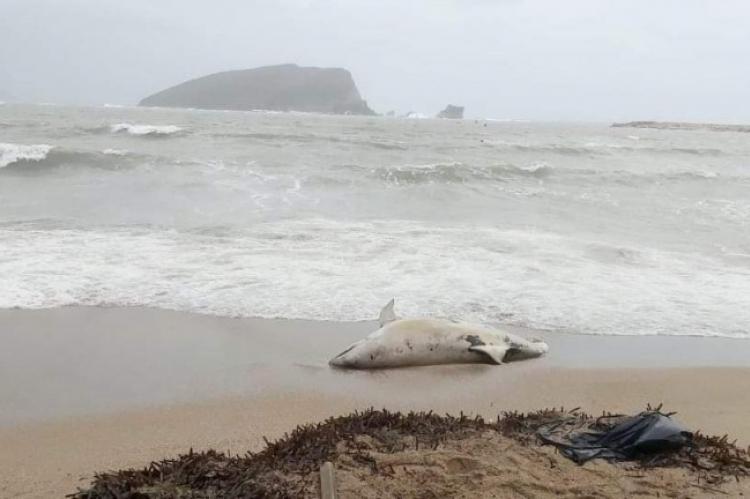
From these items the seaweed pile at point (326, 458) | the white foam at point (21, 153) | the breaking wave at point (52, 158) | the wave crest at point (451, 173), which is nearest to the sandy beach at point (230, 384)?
the seaweed pile at point (326, 458)

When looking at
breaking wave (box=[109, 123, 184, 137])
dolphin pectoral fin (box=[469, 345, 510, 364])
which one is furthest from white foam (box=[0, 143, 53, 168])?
dolphin pectoral fin (box=[469, 345, 510, 364])

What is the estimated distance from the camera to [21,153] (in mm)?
20094

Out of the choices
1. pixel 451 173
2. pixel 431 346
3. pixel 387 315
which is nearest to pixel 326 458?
pixel 431 346

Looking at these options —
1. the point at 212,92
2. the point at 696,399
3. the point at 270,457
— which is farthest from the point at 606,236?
the point at 212,92

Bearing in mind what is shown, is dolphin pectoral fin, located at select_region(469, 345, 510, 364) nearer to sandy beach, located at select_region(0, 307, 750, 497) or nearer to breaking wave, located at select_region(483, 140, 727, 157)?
sandy beach, located at select_region(0, 307, 750, 497)

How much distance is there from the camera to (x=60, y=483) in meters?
3.45

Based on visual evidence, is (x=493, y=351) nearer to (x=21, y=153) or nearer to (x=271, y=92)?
(x=21, y=153)

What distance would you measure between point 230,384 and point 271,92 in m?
150

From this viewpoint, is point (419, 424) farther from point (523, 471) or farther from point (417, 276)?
point (417, 276)

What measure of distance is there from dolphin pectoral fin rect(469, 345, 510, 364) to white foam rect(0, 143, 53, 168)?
17.9 m

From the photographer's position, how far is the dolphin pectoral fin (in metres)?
5.79

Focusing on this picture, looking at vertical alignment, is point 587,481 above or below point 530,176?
below

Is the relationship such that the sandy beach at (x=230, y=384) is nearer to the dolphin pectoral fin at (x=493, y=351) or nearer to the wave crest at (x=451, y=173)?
the dolphin pectoral fin at (x=493, y=351)

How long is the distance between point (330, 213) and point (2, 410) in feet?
29.7
